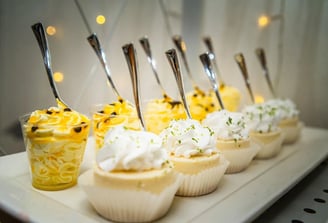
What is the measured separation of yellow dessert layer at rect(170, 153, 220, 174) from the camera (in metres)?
1.03

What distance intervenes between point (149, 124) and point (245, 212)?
0.60 m

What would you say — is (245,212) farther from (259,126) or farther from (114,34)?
(114,34)

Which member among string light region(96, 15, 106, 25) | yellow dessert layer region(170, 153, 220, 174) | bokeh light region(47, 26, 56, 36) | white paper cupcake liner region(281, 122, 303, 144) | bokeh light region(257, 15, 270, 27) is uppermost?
string light region(96, 15, 106, 25)

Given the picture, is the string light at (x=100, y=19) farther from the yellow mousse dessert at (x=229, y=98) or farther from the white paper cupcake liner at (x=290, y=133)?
the white paper cupcake liner at (x=290, y=133)

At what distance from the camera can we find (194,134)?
42.3 inches

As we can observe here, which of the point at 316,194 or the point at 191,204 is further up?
the point at 191,204

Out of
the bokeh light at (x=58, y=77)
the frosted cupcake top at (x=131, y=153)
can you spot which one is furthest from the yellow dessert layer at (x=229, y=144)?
the bokeh light at (x=58, y=77)

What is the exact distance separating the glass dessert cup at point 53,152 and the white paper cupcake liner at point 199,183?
1.07 feet

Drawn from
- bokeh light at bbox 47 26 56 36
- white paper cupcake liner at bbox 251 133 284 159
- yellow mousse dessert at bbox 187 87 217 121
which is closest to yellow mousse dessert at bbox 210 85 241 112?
yellow mousse dessert at bbox 187 87 217 121

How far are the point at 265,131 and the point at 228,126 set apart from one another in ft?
0.95

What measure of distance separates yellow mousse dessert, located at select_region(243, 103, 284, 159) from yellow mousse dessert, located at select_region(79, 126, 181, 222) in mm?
681

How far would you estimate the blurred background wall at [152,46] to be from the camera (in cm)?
123

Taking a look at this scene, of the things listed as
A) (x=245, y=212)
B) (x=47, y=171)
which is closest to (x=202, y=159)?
(x=245, y=212)

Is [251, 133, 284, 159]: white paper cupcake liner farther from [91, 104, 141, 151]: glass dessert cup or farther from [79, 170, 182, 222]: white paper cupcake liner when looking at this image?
[79, 170, 182, 222]: white paper cupcake liner
